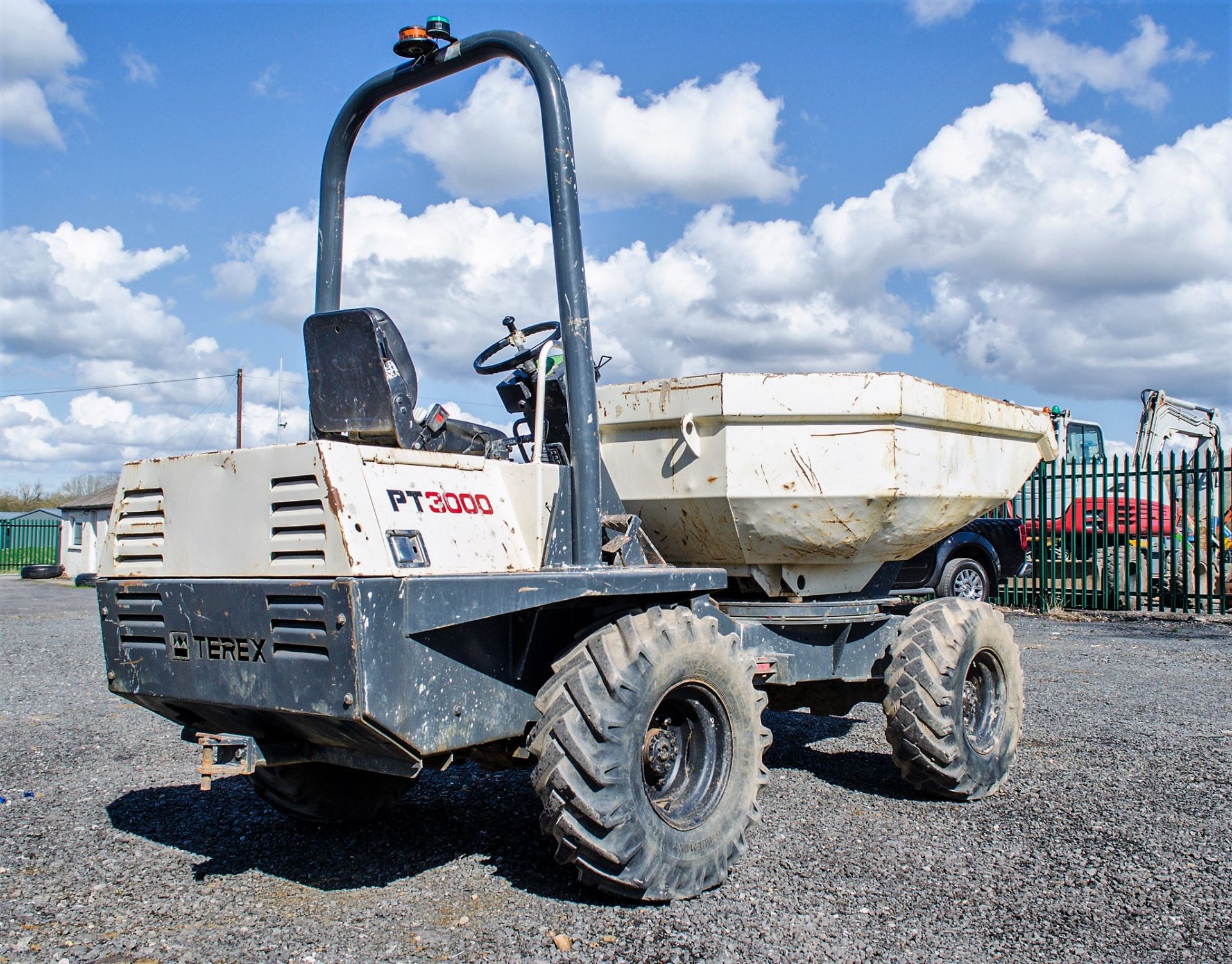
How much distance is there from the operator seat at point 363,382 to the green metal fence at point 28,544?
123 feet

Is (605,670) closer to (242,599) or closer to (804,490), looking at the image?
(242,599)

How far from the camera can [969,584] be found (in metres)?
14.4

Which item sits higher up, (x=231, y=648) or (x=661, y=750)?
(x=231, y=648)

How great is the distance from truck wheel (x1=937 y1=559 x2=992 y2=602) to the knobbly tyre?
8.88 metres

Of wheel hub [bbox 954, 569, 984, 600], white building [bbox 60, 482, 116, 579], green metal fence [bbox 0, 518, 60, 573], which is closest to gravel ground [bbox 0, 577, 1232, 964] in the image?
wheel hub [bbox 954, 569, 984, 600]

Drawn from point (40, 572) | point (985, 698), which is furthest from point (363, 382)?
point (40, 572)

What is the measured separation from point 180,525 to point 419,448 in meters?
0.88

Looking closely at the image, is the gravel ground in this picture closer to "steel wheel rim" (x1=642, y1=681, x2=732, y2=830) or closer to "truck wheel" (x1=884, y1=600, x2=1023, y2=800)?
"truck wheel" (x1=884, y1=600, x2=1023, y2=800)

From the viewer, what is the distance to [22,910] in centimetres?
375

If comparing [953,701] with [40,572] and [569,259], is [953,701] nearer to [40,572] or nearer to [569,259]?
[569,259]

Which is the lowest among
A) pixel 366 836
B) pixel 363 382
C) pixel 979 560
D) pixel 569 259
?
pixel 366 836

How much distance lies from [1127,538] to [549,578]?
13.1 meters

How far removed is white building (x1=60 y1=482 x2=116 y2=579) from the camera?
1364 inches

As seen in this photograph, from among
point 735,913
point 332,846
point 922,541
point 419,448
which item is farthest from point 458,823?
point 922,541
